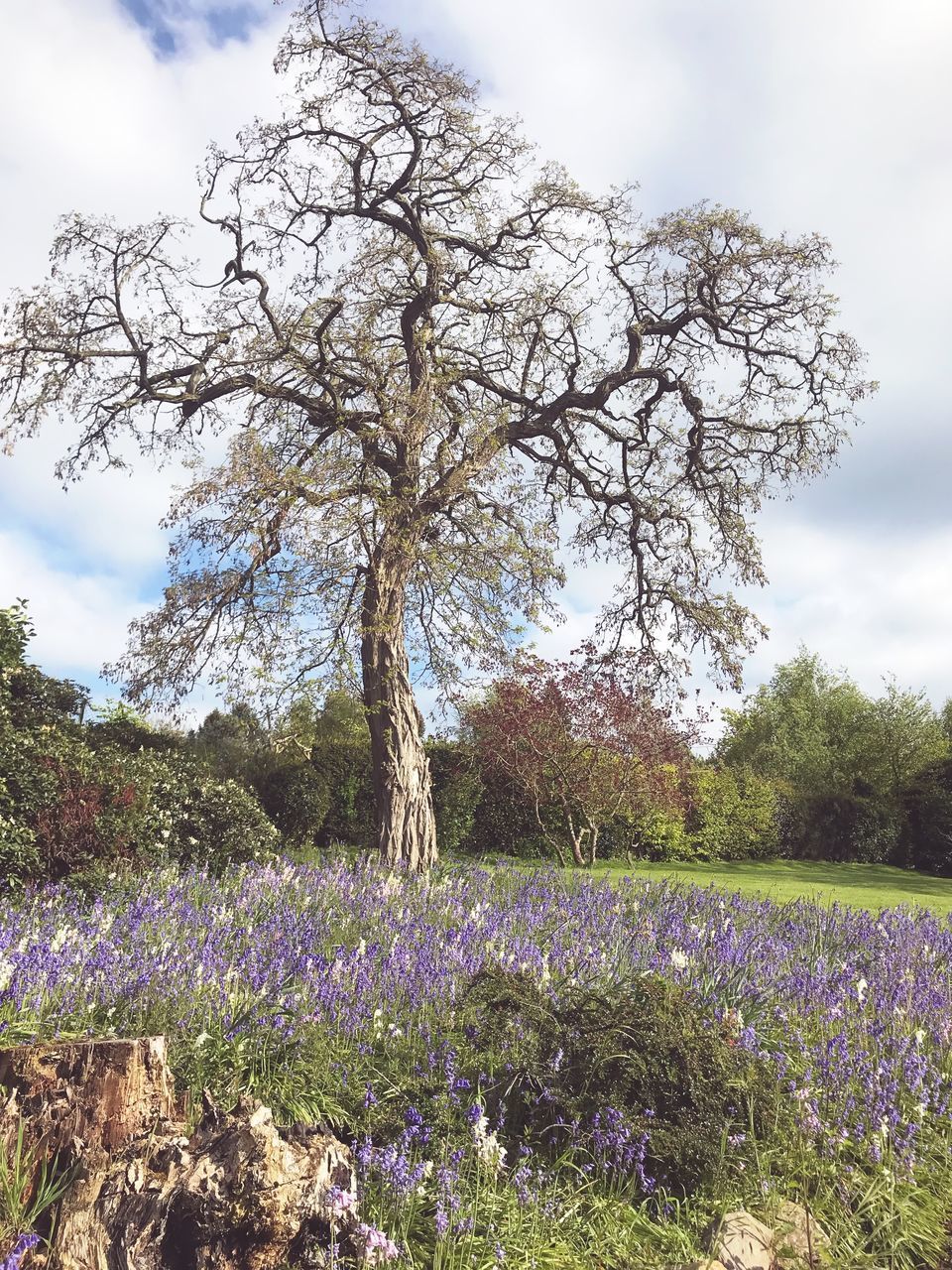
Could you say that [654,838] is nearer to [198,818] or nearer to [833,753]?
[198,818]

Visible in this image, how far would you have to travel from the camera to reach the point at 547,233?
1351 cm

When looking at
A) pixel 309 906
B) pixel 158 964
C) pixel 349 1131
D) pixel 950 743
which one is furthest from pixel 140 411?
pixel 950 743

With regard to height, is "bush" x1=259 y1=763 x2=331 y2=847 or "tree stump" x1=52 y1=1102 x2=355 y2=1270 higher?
"bush" x1=259 y1=763 x2=331 y2=847

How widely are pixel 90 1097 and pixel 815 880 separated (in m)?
17.3

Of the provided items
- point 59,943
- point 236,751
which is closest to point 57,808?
point 59,943

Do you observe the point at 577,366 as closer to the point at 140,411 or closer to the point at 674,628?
the point at 674,628

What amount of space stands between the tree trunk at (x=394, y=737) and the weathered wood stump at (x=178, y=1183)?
753cm

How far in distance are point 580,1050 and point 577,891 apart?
5.70 m

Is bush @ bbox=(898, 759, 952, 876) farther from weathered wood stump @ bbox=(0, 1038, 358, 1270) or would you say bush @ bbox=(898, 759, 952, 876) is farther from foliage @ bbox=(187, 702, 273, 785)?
weathered wood stump @ bbox=(0, 1038, 358, 1270)

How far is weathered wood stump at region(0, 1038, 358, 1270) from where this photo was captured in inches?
123

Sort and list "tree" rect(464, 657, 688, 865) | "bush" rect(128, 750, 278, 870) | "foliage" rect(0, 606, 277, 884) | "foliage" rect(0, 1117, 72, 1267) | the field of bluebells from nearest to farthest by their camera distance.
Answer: "foliage" rect(0, 1117, 72, 1267), the field of bluebells, "foliage" rect(0, 606, 277, 884), "bush" rect(128, 750, 278, 870), "tree" rect(464, 657, 688, 865)

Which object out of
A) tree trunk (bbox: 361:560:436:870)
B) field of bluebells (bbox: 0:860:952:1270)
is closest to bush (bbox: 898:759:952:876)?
tree trunk (bbox: 361:560:436:870)

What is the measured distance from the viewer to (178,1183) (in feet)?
10.5

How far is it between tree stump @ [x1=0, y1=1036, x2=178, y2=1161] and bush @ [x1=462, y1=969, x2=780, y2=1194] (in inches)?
56.8
